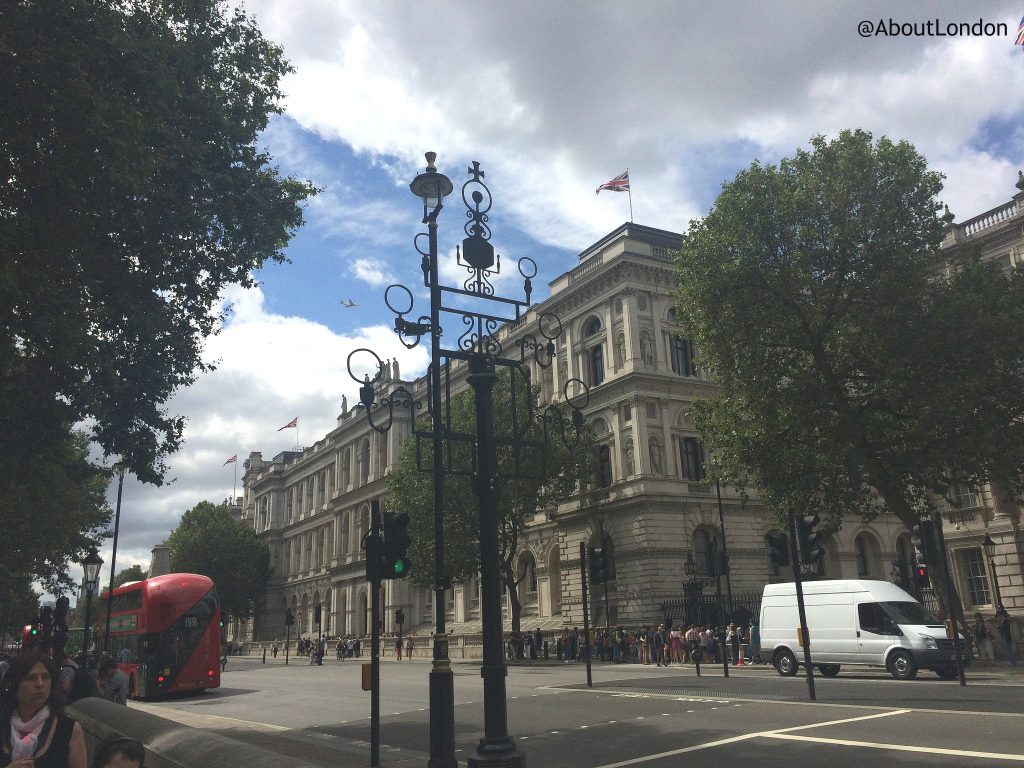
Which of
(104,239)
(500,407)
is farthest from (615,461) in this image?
(104,239)

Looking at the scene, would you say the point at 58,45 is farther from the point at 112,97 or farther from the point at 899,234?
the point at 899,234

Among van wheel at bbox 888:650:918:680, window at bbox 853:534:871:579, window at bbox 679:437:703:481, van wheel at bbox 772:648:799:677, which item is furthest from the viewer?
window at bbox 853:534:871:579

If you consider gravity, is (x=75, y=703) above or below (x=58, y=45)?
below

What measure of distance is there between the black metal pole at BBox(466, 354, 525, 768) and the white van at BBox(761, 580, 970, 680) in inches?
580

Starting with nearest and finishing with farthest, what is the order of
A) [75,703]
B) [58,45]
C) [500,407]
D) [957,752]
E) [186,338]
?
[957,752]
[75,703]
[58,45]
[186,338]
[500,407]

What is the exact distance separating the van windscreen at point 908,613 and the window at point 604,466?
71.0 ft

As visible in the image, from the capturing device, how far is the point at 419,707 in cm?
1806

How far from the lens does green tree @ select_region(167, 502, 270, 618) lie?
8057 centimetres

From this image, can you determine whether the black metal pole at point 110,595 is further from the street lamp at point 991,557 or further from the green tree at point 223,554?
the green tree at point 223,554

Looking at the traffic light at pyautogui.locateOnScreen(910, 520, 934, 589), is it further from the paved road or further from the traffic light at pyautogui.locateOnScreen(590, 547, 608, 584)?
the traffic light at pyautogui.locateOnScreen(590, 547, 608, 584)

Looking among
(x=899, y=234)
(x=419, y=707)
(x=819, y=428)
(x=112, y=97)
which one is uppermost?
(x=899, y=234)

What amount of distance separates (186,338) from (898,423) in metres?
22.4

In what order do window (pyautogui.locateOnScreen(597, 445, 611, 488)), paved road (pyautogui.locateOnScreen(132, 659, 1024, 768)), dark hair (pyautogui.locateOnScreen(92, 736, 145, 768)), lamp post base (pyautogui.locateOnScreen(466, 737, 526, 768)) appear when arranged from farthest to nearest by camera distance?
window (pyautogui.locateOnScreen(597, 445, 611, 488)) < paved road (pyautogui.locateOnScreen(132, 659, 1024, 768)) < lamp post base (pyautogui.locateOnScreen(466, 737, 526, 768)) < dark hair (pyautogui.locateOnScreen(92, 736, 145, 768))

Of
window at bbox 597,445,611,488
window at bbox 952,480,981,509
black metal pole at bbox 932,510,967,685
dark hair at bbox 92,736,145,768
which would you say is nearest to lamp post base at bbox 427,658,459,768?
dark hair at bbox 92,736,145,768
